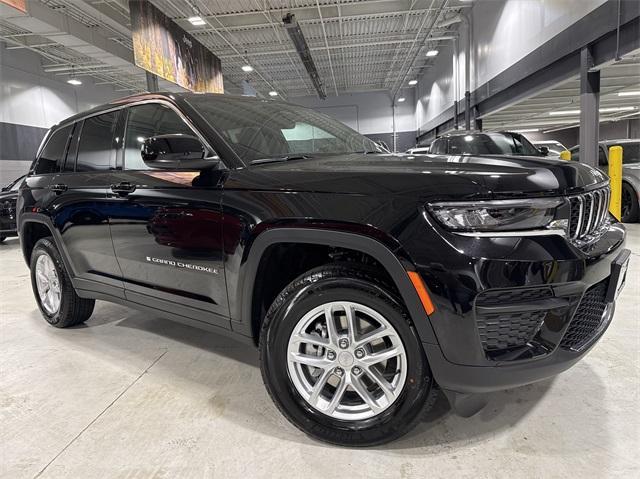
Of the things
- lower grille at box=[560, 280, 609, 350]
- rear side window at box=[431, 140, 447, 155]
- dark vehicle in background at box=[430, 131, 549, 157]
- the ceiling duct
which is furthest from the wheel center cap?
the ceiling duct

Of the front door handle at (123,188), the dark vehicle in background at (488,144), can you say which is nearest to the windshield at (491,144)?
the dark vehicle in background at (488,144)

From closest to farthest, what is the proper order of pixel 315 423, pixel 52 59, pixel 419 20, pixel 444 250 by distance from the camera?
pixel 444 250 → pixel 315 423 → pixel 419 20 → pixel 52 59

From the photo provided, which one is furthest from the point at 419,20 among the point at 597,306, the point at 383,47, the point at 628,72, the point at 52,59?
the point at 597,306

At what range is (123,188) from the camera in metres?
2.47

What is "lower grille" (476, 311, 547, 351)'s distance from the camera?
4.80ft

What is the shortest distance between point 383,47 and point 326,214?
1590 centimetres

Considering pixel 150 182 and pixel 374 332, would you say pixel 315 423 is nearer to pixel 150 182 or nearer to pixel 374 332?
pixel 374 332

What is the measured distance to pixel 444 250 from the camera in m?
1.45

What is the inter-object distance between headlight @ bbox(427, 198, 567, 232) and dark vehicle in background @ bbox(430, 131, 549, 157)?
19.4ft

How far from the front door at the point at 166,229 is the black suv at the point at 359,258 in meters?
0.01

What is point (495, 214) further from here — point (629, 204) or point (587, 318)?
point (629, 204)

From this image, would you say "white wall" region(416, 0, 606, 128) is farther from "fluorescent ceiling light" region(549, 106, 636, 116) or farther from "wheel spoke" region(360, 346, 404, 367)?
"wheel spoke" region(360, 346, 404, 367)

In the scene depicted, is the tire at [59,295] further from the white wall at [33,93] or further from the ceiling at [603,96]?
the white wall at [33,93]

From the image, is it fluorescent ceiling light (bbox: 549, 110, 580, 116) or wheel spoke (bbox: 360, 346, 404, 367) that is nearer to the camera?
wheel spoke (bbox: 360, 346, 404, 367)
